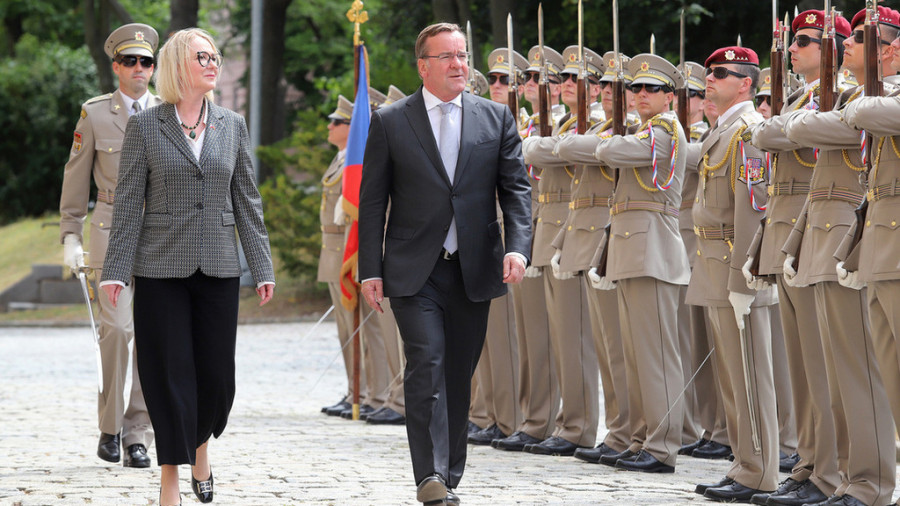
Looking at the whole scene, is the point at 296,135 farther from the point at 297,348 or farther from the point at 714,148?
the point at 714,148

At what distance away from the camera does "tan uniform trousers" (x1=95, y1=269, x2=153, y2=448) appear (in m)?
8.14

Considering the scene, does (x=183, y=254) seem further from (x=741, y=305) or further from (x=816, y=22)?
(x=816, y=22)

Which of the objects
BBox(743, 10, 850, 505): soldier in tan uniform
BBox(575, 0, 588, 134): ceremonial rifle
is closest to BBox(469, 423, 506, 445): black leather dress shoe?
BBox(575, 0, 588, 134): ceremonial rifle

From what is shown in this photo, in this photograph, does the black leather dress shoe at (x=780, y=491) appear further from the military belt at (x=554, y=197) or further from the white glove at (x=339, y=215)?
the white glove at (x=339, y=215)

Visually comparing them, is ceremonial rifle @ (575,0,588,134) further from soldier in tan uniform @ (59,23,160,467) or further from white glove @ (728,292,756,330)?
soldier in tan uniform @ (59,23,160,467)

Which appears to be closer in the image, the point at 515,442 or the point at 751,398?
the point at 751,398

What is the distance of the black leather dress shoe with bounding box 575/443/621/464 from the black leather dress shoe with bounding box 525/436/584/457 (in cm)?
21

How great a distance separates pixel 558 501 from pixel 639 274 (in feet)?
5.75

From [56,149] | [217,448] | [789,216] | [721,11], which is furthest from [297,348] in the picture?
[56,149]

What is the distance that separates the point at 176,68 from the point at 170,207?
2.15 feet

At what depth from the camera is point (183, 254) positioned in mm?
6246

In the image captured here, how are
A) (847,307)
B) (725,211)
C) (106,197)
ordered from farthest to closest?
(106,197) → (725,211) → (847,307)

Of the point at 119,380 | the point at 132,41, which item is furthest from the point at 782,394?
the point at 132,41

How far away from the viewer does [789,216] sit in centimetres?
679
